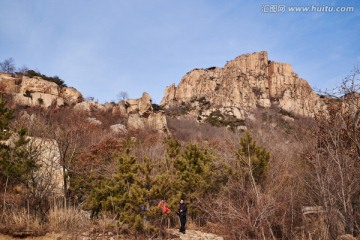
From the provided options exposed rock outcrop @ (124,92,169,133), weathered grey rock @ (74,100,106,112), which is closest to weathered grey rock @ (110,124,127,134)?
exposed rock outcrop @ (124,92,169,133)

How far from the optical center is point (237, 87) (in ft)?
257

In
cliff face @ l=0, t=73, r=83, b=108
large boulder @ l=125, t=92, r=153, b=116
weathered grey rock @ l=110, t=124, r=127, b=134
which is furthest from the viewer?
large boulder @ l=125, t=92, r=153, b=116

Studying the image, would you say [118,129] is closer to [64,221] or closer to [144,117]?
[144,117]

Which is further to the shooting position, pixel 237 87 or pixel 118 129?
pixel 237 87

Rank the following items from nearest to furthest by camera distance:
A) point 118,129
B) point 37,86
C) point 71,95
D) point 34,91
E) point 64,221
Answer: point 64,221, point 118,129, point 34,91, point 37,86, point 71,95

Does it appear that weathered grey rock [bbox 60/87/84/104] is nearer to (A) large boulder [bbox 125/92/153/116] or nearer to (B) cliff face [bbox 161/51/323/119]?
(A) large boulder [bbox 125/92/153/116]

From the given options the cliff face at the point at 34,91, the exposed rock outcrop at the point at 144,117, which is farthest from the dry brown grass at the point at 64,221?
the cliff face at the point at 34,91

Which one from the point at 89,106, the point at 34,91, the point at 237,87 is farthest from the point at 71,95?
the point at 237,87

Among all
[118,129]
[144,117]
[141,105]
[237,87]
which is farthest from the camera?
[237,87]

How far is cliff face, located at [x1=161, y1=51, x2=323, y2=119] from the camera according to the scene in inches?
2886

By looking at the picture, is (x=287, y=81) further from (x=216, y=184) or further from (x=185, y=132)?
(x=216, y=184)

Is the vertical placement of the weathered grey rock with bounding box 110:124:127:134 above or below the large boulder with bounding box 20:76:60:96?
below

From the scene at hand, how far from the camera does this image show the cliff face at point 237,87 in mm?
73312

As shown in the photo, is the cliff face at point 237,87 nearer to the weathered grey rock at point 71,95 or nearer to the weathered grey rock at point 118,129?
the weathered grey rock at point 71,95
